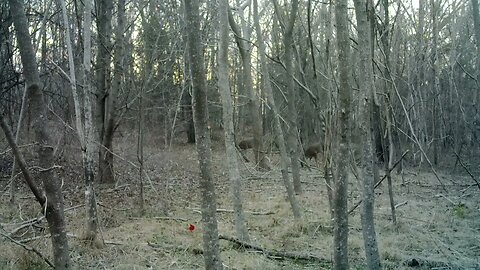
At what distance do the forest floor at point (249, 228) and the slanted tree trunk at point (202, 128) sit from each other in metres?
1.67

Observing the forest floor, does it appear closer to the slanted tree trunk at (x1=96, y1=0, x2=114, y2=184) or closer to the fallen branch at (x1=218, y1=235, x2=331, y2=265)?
the fallen branch at (x1=218, y1=235, x2=331, y2=265)

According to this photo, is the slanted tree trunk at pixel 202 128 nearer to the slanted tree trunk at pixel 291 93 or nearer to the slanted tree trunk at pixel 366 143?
the slanted tree trunk at pixel 366 143

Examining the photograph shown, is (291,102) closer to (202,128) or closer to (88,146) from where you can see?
(88,146)

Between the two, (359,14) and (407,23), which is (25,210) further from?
(407,23)

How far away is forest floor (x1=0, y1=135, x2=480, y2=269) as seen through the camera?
5805 millimetres

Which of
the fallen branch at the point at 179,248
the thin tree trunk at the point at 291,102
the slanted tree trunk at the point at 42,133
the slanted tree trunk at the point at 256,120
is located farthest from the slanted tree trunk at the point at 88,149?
the slanted tree trunk at the point at 256,120

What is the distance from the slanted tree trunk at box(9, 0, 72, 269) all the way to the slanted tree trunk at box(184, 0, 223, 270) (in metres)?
1.24

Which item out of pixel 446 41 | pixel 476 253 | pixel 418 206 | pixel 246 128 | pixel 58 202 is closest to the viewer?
pixel 58 202

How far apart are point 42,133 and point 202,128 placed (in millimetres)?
1350

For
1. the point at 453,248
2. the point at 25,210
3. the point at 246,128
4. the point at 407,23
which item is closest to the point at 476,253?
the point at 453,248

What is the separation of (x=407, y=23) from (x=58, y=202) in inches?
720

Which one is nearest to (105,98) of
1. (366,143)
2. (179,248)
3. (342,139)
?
(179,248)

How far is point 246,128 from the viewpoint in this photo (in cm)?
3209

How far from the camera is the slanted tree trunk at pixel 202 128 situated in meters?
3.92
